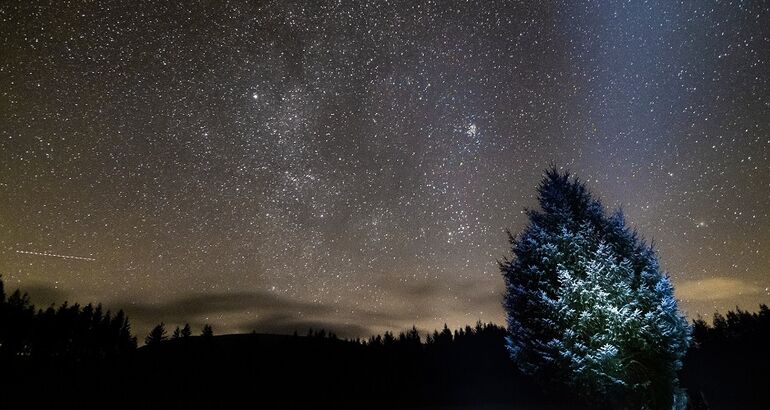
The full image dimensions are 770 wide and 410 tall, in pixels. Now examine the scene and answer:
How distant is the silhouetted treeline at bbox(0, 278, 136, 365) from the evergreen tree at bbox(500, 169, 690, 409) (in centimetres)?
9090

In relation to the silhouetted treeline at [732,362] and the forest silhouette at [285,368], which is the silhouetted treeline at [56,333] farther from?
the silhouetted treeline at [732,362]

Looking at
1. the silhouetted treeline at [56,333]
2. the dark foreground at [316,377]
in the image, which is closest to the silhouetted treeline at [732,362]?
the dark foreground at [316,377]

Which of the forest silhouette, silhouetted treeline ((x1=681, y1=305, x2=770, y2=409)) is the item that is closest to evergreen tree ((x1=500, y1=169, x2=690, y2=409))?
silhouetted treeline ((x1=681, y1=305, x2=770, y2=409))

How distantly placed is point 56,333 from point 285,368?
179ft

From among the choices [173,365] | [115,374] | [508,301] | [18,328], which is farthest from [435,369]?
[18,328]

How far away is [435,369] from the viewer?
8656 centimetres

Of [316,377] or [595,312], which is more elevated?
[595,312]

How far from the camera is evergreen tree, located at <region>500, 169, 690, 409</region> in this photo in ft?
49.3

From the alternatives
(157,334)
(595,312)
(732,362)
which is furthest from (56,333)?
(732,362)

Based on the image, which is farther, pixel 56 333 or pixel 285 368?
pixel 56 333

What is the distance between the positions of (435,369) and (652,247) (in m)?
76.7

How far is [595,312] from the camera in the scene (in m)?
15.4

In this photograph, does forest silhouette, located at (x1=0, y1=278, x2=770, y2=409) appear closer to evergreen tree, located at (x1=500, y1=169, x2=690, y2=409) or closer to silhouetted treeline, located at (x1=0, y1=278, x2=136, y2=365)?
silhouetted treeline, located at (x1=0, y1=278, x2=136, y2=365)

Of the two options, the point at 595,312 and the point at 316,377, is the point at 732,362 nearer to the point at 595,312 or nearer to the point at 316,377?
the point at 316,377
